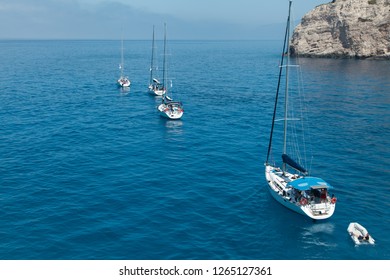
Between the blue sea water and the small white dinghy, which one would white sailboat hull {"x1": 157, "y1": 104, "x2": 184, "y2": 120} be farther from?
the small white dinghy

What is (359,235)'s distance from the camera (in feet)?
110

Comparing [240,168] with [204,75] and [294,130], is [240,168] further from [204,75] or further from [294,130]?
[204,75]

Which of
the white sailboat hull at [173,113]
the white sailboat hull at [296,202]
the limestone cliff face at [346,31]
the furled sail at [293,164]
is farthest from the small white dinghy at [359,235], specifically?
the limestone cliff face at [346,31]

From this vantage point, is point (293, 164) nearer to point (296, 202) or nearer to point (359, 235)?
point (296, 202)

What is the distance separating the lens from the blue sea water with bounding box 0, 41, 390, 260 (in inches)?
1313

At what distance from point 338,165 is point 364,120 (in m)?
25.0

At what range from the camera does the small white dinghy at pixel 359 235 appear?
3325 centimetres

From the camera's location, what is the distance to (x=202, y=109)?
8612 cm

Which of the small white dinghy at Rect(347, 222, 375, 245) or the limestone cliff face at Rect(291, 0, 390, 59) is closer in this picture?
the small white dinghy at Rect(347, 222, 375, 245)

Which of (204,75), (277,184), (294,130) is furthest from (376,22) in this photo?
(277,184)

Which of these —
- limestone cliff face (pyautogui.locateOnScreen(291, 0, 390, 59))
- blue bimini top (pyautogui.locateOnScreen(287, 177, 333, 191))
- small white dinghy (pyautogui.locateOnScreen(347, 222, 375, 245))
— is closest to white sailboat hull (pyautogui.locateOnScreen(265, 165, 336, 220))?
blue bimini top (pyautogui.locateOnScreen(287, 177, 333, 191))

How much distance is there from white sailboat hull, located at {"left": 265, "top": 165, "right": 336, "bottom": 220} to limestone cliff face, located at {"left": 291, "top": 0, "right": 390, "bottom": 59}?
137 m

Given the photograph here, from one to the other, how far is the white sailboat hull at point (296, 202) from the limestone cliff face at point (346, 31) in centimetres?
13710

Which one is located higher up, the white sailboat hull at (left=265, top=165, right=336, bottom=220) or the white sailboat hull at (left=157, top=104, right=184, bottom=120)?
the white sailboat hull at (left=157, top=104, right=184, bottom=120)
